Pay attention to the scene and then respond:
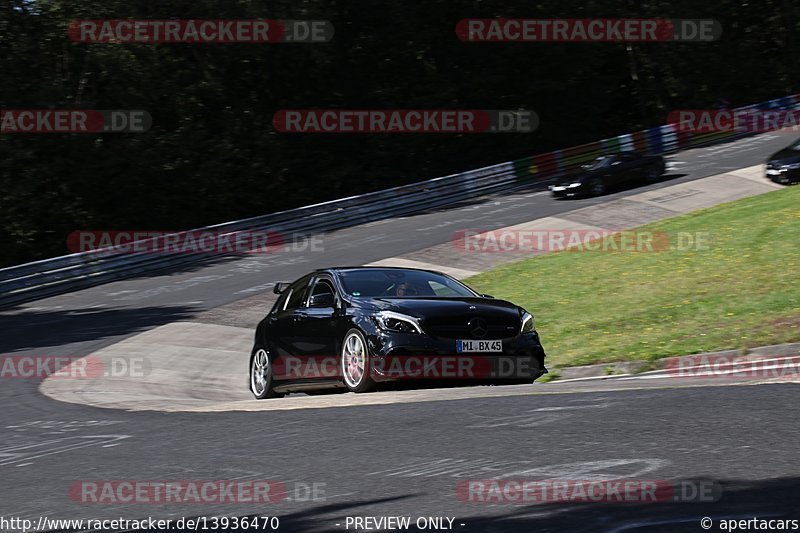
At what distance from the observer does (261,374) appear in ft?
42.1

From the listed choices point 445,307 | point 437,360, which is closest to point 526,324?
point 445,307

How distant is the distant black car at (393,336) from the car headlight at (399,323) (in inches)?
0.4

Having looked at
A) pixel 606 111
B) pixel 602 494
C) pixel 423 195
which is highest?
pixel 606 111

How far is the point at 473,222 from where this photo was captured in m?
29.7

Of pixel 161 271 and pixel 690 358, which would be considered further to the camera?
pixel 161 271

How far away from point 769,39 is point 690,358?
44.4 meters

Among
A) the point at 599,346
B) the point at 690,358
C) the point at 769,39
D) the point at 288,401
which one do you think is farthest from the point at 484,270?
the point at 769,39

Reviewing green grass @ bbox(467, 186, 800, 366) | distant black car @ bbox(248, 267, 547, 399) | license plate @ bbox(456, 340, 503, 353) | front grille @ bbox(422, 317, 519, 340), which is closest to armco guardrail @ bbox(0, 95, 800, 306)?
green grass @ bbox(467, 186, 800, 366)

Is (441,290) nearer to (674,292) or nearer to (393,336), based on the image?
(393,336)

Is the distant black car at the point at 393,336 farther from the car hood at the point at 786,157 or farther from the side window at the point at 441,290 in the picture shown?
the car hood at the point at 786,157

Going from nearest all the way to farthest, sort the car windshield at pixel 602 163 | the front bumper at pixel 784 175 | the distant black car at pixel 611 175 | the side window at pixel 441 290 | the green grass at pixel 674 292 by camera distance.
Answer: the side window at pixel 441 290
the green grass at pixel 674 292
the front bumper at pixel 784 175
the distant black car at pixel 611 175
the car windshield at pixel 602 163

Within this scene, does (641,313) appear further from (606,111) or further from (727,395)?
(606,111)

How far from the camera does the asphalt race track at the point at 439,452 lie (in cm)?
573

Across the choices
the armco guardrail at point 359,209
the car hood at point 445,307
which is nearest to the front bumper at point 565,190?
the armco guardrail at point 359,209
